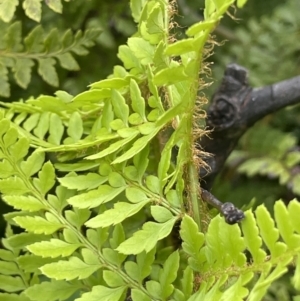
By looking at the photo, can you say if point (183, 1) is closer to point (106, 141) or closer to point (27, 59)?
point (27, 59)

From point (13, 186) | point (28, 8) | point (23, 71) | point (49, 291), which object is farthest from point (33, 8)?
point (49, 291)

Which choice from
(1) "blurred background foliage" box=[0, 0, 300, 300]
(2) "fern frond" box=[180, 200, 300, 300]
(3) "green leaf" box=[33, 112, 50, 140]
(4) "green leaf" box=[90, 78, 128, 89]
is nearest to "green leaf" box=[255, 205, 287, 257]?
(2) "fern frond" box=[180, 200, 300, 300]

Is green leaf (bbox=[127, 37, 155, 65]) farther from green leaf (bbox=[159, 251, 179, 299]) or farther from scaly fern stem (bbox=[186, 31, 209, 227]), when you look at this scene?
green leaf (bbox=[159, 251, 179, 299])

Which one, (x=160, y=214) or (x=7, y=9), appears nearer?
(x=160, y=214)

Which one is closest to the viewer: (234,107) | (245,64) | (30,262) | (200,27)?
(200,27)

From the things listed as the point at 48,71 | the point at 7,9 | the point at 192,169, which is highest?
the point at 7,9

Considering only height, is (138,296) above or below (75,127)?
below

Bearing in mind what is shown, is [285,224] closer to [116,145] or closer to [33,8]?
[116,145]
